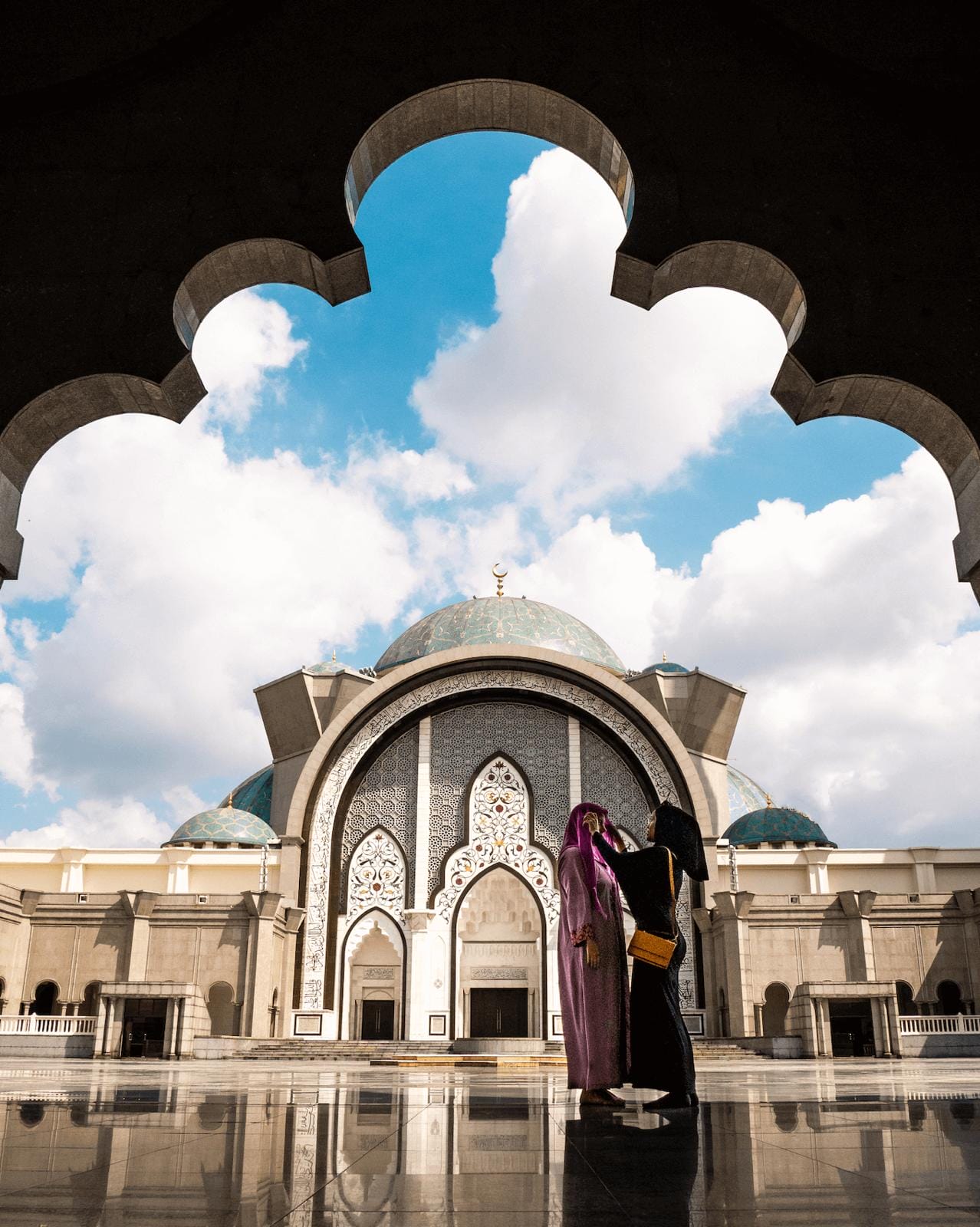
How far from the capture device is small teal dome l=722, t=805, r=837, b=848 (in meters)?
23.4

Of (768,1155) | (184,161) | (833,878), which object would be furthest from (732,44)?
(833,878)

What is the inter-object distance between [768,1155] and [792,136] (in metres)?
3.36

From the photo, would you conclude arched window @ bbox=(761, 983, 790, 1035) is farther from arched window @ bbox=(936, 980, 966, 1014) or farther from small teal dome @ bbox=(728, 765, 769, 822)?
small teal dome @ bbox=(728, 765, 769, 822)

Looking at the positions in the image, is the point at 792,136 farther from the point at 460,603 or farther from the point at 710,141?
the point at 460,603

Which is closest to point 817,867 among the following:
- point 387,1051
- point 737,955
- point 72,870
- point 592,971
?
point 737,955

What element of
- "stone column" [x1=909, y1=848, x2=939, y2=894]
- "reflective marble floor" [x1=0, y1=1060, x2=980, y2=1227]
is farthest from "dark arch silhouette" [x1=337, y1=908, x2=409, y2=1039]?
"reflective marble floor" [x1=0, y1=1060, x2=980, y2=1227]

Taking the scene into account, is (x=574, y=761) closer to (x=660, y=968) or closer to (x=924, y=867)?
(x=924, y=867)

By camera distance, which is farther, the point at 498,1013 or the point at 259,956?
the point at 498,1013

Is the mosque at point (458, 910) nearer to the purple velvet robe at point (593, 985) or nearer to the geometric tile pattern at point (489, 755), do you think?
the geometric tile pattern at point (489, 755)

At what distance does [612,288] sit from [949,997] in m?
18.0

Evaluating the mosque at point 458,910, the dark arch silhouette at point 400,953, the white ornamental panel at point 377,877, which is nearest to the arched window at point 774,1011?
the mosque at point 458,910

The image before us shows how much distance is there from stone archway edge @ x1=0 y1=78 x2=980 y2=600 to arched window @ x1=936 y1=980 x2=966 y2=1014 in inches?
683

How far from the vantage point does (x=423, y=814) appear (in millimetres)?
20297

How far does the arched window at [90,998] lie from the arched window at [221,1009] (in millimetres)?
1872
